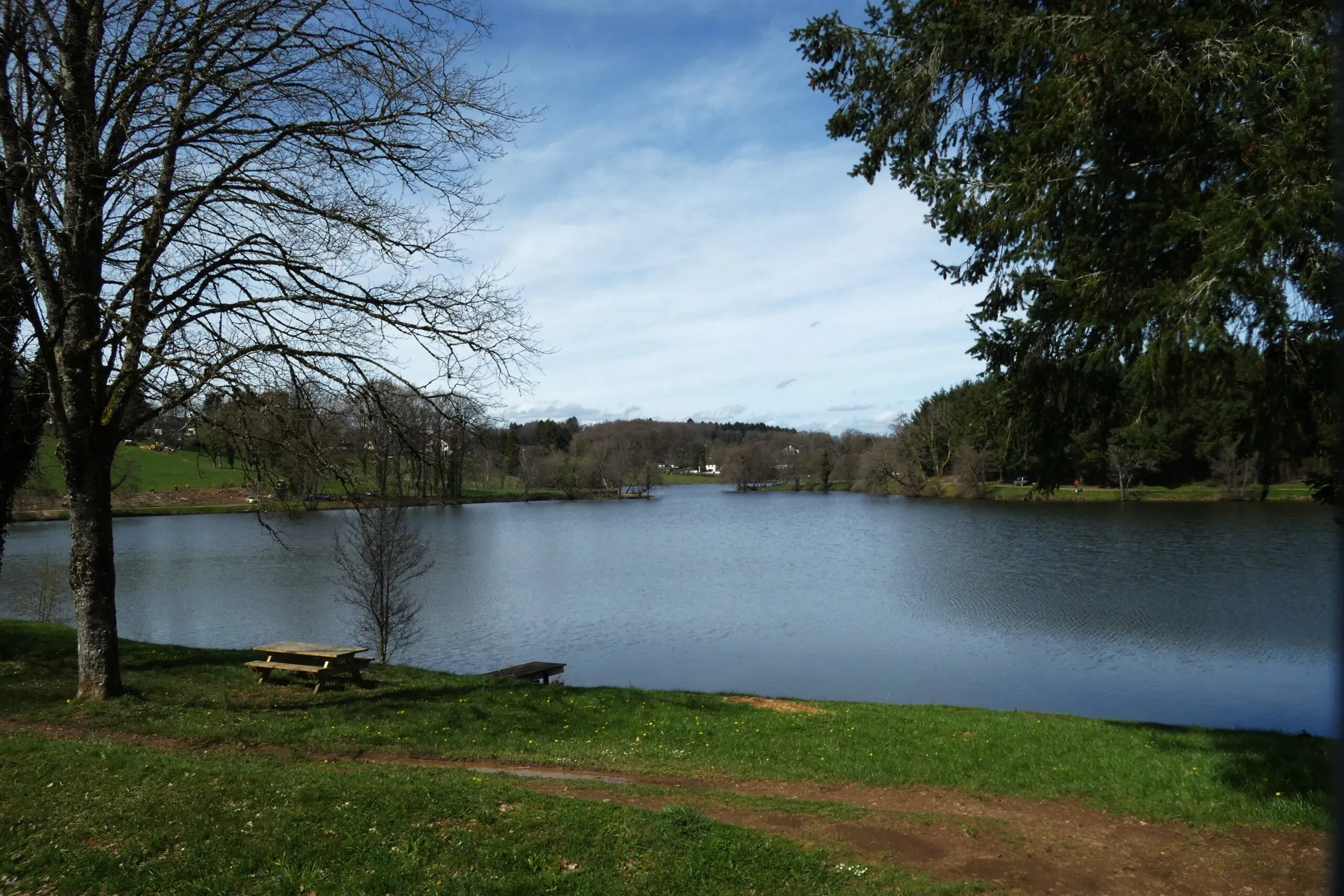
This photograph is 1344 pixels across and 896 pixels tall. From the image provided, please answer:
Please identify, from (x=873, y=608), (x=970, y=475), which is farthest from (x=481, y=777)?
(x=970, y=475)

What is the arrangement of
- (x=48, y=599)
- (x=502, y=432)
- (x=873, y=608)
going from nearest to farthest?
(x=502, y=432), (x=873, y=608), (x=48, y=599)

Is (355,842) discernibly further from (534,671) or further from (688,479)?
(688,479)

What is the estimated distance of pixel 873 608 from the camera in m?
26.6

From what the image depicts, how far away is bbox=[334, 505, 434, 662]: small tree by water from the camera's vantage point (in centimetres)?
2047

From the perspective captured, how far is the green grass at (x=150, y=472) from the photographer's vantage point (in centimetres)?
1174

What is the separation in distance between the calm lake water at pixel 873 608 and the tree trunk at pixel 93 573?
1034 cm

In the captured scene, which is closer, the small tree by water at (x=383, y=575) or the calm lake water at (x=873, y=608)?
the calm lake water at (x=873, y=608)

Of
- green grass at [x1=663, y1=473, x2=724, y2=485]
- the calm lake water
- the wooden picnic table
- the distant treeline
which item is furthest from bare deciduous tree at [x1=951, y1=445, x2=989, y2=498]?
the wooden picnic table

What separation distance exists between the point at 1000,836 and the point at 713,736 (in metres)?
4.37

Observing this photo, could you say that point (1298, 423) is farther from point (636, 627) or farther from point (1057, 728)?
point (636, 627)

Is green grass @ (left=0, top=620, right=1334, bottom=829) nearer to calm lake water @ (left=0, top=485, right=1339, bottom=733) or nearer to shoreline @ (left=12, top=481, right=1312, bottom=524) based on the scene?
calm lake water @ (left=0, top=485, right=1339, bottom=733)

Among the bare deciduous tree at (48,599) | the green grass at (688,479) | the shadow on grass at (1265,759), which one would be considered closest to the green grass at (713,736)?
the shadow on grass at (1265,759)

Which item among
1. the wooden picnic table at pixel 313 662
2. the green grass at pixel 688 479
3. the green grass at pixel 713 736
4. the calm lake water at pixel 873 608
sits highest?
the green grass at pixel 688 479

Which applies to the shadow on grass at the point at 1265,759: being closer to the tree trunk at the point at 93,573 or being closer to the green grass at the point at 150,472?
Result: the green grass at the point at 150,472
